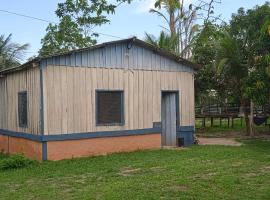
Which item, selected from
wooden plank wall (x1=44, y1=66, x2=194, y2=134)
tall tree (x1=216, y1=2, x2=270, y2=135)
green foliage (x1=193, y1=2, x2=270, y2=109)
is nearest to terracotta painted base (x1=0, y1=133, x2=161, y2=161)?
wooden plank wall (x1=44, y1=66, x2=194, y2=134)

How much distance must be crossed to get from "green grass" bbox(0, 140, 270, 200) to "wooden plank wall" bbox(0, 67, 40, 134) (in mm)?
1813

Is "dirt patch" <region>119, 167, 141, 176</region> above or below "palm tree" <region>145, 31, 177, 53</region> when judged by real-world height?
below

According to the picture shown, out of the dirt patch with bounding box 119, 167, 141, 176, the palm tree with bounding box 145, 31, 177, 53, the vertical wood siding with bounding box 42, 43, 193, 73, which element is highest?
the palm tree with bounding box 145, 31, 177, 53

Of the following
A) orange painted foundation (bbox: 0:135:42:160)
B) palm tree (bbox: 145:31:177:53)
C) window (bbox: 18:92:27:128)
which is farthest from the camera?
palm tree (bbox: 145:31:177:53)

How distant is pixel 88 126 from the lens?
13.4 m

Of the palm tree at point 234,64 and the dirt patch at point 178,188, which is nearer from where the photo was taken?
the dirt patch at point 178,188

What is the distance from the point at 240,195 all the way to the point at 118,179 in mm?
2804

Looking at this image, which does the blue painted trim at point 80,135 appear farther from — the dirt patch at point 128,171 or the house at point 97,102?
the dirt patch at point 128,171

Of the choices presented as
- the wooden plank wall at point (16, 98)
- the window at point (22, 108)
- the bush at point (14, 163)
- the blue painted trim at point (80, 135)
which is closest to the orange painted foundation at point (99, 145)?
the blue painted trim at point (80, 135)

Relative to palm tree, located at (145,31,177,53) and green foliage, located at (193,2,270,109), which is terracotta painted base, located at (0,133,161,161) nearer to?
green foliage, located at (193,2,270,109)

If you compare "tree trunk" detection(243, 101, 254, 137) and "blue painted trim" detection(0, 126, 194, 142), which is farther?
"tree trunk" detection(243, 101, 254, 137)

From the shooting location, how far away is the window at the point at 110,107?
1372cm

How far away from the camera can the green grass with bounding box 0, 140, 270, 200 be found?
8.04 metres

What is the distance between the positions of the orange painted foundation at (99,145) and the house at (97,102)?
0.03 metres
